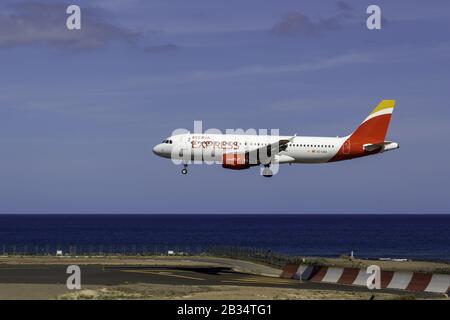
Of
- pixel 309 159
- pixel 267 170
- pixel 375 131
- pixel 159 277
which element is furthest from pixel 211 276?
pixel 375 131

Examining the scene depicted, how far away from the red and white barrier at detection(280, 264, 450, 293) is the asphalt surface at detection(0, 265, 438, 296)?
1.73m

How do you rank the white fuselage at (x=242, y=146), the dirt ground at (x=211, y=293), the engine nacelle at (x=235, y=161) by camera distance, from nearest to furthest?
the dirt ground at (x=211, y=293), the engine nacelle at (x=235, y=161), the white fuselage at (x=242, y=146)

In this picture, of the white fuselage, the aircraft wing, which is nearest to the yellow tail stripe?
the white fuselage

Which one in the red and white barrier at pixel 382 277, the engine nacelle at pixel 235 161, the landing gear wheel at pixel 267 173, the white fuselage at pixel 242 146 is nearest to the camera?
the red and white barrier at pixel 382 277

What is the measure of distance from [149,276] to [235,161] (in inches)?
634

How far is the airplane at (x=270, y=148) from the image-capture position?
89.6 meters

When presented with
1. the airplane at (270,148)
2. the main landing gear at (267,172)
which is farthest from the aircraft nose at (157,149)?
the main landing gear at (267,172)

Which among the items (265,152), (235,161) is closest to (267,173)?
(265,152)

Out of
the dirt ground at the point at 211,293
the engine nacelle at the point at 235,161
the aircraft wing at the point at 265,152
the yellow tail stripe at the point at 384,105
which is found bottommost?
the dirt ground at the point at 211,293

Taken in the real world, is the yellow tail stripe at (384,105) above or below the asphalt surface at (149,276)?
above

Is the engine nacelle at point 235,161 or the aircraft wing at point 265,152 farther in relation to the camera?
the aircraft wing at point 265,152

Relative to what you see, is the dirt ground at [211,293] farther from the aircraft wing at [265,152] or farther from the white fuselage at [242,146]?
the white fuselage at [242,146]

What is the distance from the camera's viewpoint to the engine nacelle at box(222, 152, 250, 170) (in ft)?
288

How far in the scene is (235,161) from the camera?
87.9 meters
